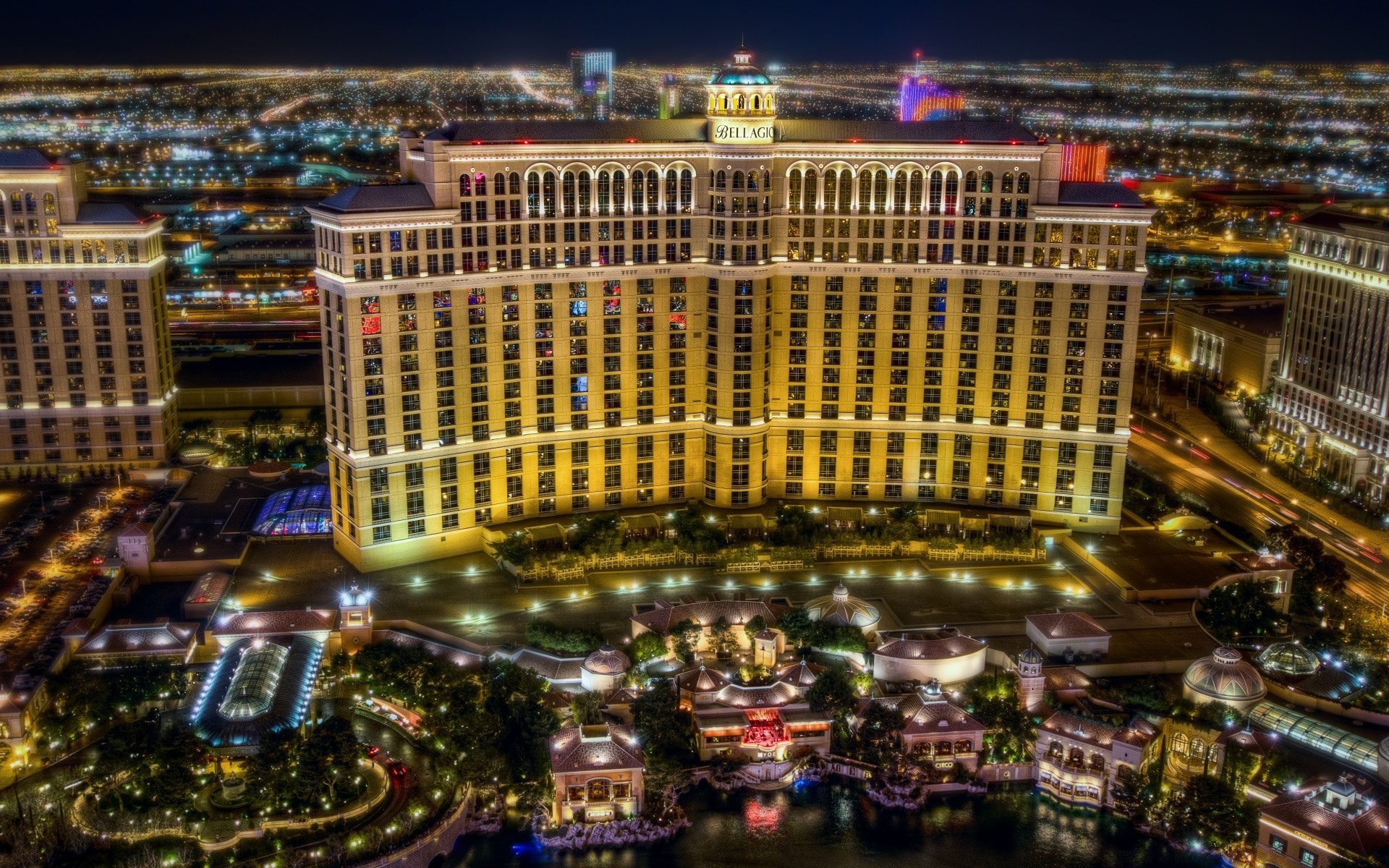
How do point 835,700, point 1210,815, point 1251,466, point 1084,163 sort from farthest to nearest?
point 1251,466, point 1084,163, point 835,700, point 1210,815

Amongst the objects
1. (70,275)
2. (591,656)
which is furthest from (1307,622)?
(70,275)

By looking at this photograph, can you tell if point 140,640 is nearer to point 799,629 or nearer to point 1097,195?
point 799,629

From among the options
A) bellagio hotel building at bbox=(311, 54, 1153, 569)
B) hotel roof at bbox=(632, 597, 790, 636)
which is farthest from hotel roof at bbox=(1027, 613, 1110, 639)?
bellagio hotel building at bbox=(311, 54, 1153, 569)

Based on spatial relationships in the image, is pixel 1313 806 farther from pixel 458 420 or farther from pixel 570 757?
pixel 458 420

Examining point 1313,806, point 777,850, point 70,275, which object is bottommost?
point 777,850

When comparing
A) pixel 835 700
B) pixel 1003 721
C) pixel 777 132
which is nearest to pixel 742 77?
pixel 777 132

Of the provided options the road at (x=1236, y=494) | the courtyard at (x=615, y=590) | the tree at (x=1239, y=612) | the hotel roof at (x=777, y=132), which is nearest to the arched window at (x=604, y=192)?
the hotel roof at (x=777, y=132)

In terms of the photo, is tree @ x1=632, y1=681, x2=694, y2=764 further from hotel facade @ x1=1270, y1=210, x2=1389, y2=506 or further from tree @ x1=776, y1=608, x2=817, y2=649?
hotel facade @ x1=1270, y1=210, x2=1389, y2=506
